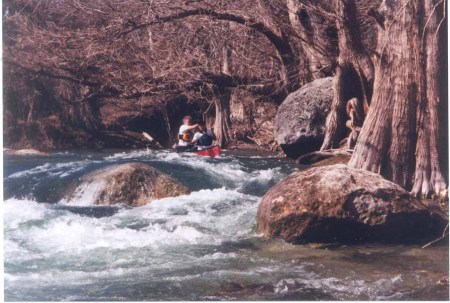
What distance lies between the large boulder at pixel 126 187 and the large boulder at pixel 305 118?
435 cm

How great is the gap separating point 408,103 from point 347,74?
4.18 metres

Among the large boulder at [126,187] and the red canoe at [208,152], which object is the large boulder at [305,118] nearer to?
the red canoe at [208,152]

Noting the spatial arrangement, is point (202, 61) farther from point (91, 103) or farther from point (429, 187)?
point (429, 187)

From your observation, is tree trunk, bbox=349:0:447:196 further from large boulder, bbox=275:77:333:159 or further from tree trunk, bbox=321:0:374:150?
large boulder, bbox=275:77:333:159

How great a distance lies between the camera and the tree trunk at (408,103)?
7410 millimetres

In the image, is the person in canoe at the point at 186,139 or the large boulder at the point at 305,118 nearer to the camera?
the large boulder at the point at 305,118

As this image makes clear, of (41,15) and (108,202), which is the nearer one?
(108,202)

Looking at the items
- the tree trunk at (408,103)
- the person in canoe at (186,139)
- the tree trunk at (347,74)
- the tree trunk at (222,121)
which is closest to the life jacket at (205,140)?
the person in canoe at (186,139)

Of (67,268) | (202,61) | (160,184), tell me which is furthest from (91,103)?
(67,268)

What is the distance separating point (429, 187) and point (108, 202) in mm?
4178

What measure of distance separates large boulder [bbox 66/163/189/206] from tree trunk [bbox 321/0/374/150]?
4.16 metres

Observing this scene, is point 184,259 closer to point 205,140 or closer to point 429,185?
point 429,185

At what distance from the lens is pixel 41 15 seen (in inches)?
472

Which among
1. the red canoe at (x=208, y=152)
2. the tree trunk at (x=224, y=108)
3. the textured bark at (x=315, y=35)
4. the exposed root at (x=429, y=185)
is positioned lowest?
the exposed root at (x=429, y=185)
